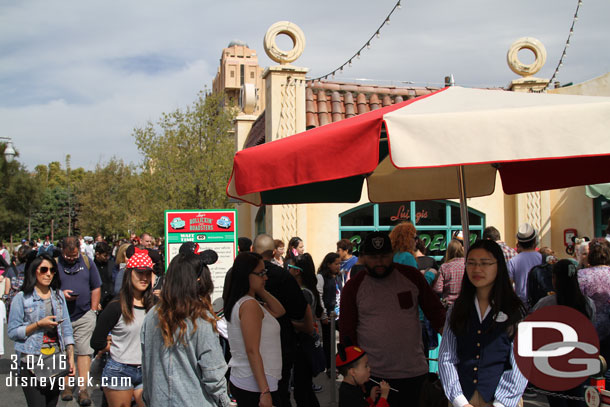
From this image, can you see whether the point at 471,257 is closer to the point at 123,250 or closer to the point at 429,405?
the point at 429,405

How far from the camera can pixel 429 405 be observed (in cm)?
366

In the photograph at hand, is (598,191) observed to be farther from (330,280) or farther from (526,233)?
(330,280)

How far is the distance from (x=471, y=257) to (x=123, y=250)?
23.3ft

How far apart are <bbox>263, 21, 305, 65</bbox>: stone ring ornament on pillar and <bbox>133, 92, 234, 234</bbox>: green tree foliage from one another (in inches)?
208

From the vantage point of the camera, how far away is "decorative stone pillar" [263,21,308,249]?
13.7 m

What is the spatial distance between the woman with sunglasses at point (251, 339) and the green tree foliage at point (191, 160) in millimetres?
14145

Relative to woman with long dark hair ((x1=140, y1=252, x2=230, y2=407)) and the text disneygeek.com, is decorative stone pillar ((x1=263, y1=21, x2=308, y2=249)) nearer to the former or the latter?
the text disneygeek.com

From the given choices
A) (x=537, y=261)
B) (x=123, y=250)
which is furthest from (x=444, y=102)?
(x=123, y=250)

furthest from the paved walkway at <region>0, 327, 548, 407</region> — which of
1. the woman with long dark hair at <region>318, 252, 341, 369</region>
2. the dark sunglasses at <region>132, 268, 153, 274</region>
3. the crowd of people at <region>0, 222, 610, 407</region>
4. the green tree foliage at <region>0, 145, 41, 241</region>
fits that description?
the green tree foliage at <region>0, 145, 41, 241</region>

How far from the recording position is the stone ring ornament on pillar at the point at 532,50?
14688 millimetres

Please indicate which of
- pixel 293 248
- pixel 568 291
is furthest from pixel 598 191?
pixel 568 291

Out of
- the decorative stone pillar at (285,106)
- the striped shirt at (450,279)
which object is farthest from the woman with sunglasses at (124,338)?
the decorative stone pillar at (285,106)

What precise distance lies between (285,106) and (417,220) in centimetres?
439

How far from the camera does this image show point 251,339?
13.1 feet
